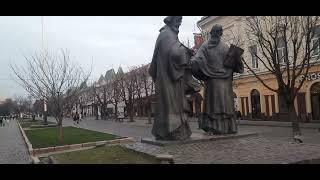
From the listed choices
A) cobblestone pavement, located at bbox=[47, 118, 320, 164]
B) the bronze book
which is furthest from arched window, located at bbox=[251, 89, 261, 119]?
cobblestone pavement, located at bbox=[47, 118, 320, 164]

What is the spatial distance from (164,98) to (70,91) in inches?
736

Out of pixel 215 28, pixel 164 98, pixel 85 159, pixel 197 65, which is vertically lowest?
pixel 85 159

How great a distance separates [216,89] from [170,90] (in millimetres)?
1526

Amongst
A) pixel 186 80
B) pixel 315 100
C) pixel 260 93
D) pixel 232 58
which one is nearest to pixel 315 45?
pixel 315 100

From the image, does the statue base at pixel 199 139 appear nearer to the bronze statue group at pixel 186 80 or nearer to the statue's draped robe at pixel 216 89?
the bronze statue group at pixel 186 80

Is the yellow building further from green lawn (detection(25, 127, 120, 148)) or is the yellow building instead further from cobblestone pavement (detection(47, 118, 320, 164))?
cobblestone pavement (detection(47, 118, 320, 164))

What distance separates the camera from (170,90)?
10977 millimetres

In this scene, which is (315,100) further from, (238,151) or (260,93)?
(238,151)

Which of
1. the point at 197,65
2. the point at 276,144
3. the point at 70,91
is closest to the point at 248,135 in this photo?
the point at 276,144

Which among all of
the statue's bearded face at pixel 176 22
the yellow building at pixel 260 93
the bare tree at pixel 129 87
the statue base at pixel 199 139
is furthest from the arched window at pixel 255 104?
the statue's bearded face at pixel 176 22

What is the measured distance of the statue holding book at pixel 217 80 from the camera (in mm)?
11844

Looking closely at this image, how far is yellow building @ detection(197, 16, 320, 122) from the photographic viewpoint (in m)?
35.0
